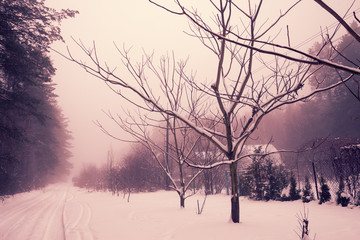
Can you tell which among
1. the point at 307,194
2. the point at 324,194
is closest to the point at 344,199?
the point at 324,194

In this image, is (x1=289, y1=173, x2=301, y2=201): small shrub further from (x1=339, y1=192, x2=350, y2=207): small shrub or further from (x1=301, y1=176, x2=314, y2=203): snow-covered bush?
(x1=339, y1=192, x2=350, y2=207): small shrub

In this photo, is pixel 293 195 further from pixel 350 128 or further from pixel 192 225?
pixel 350 128

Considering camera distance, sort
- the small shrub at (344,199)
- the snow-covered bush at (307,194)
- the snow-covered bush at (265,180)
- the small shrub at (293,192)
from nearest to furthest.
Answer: the small shrub at (344,199) < the snow-covered bush at (307,194) < the small shrub at (293,192) < the snow-covered bush at (265,180)

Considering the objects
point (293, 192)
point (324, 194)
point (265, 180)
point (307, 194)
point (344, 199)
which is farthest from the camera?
point (265, 180)

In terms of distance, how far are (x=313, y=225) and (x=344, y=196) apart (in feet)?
10.1

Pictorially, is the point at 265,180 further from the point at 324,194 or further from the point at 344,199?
the point at 344,199

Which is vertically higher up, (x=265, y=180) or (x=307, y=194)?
(x=265, y=180)

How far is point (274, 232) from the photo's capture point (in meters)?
3.85

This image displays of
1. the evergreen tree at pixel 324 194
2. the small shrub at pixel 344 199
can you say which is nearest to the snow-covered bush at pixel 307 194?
the evergreen tree at pixel 324 194

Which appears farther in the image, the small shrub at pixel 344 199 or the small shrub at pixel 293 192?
the small shrub at pixel 293 192

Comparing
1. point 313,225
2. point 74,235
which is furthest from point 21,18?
point 313,225

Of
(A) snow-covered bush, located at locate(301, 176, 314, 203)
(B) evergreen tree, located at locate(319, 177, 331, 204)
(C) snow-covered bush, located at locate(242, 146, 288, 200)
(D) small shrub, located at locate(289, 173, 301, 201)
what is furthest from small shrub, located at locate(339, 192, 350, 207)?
(C) snow-covered bush, located at locate(242, 146, 288, 200)

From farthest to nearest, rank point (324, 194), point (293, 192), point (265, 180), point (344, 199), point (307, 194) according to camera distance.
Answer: point (265, 180)
point (293, 192)
point (307, 194)
point (324, 194)
point (344, 199)

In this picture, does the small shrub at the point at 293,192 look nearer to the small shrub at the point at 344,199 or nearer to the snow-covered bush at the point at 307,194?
the snow-covered bush at the point at 307,194
